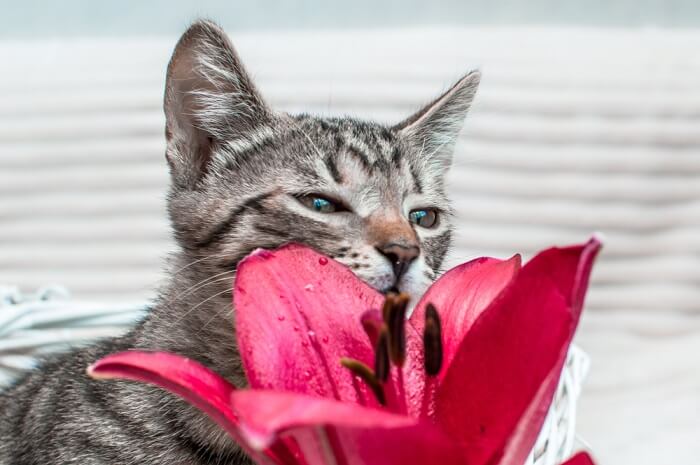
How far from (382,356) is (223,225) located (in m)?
0.44

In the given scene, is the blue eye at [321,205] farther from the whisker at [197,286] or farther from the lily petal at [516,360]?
the lily petal at [516,360]

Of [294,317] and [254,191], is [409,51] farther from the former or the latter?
[294,317]

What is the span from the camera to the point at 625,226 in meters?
1.50

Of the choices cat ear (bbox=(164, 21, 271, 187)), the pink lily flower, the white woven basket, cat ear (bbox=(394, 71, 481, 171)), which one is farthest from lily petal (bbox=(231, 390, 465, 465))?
the white woven basket

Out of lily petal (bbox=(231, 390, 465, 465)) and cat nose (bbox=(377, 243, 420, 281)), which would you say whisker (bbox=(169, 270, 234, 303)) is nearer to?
cat nose (bbox=(377, 243, 420, 281))

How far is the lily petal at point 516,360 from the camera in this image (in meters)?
0.32

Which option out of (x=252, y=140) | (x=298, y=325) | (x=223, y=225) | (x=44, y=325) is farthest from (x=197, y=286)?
(x=44, y=325)

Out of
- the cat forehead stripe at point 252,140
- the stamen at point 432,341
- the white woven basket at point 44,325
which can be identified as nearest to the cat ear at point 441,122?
Answer: the cat forehead stripe at point 252,140

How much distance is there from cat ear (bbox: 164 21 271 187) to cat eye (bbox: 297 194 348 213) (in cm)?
14

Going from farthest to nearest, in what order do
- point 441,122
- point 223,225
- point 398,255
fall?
1. point 441,122
2. point 223,225
3. point 398,255

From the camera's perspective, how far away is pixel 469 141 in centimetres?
152

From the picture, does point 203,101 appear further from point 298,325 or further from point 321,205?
point 298,325

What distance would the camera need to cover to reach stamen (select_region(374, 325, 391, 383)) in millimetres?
331

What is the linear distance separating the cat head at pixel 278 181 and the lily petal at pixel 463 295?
18 cm
